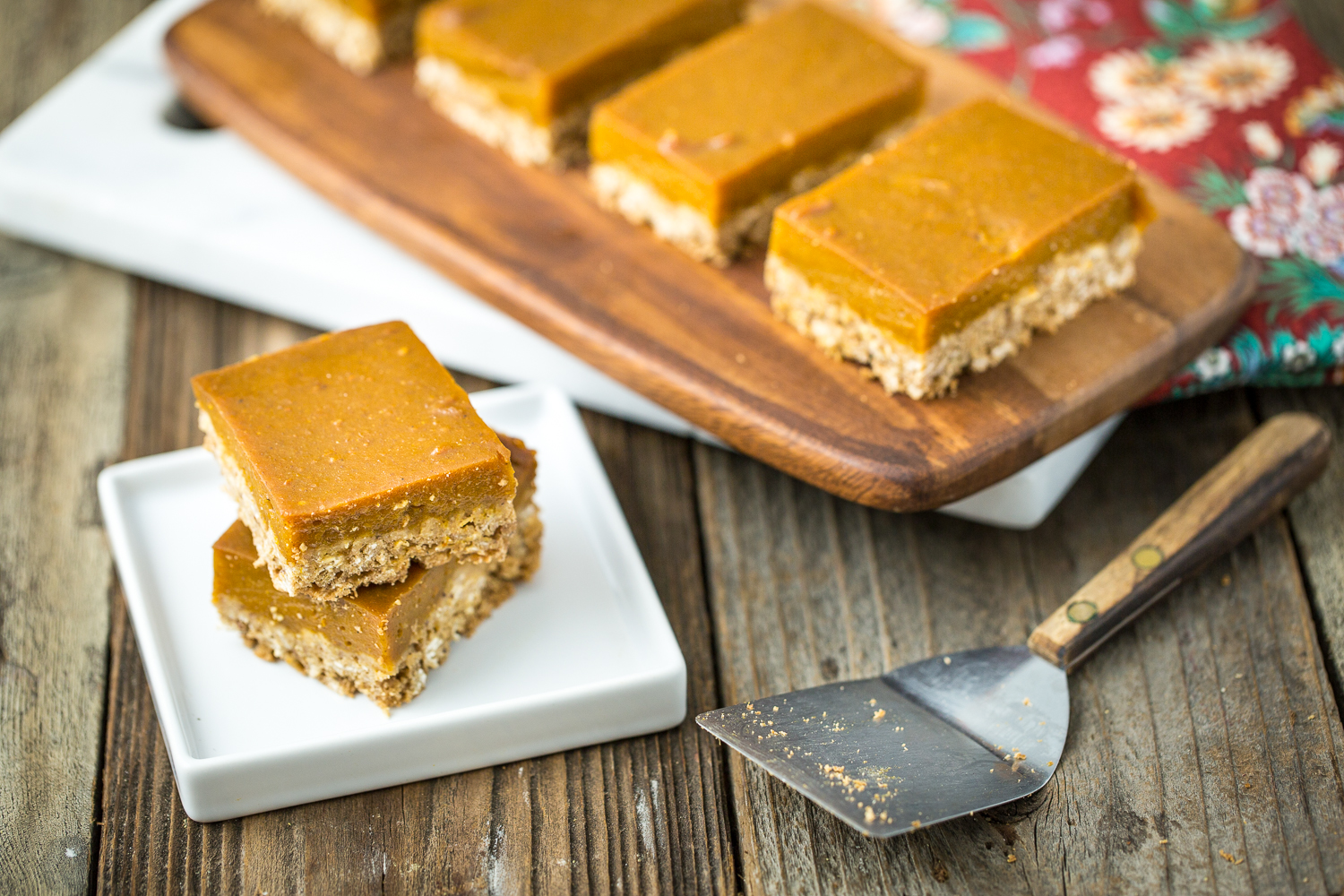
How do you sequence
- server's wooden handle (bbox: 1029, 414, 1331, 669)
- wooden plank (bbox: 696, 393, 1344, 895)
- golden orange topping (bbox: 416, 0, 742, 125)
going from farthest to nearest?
golden orange topping (bbox: 416, 0, 742, 125) < server's wooden handle (bbox: 1029, 414, 1331, 669) < wooden plank (bbox: 696, 393, 1344, 895)

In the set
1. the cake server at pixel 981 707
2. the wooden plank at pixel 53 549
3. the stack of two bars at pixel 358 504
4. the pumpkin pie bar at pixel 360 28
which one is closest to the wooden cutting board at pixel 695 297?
the pumpkin pie bar at pixel 360 28

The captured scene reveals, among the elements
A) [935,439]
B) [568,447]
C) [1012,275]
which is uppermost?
[1012,275]

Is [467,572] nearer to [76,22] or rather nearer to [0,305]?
[0,305]

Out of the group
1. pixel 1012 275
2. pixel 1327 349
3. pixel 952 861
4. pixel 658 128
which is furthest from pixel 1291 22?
pixel 952 861

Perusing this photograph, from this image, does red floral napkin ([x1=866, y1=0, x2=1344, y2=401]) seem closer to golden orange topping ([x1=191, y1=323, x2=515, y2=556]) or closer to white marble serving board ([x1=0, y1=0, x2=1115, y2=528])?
white marble serving board ([x1=0, y1=0, x2=1115, y2=528])

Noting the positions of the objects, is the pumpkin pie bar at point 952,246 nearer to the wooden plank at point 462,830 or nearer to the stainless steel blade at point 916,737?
the stainless steel blade at point 916,737

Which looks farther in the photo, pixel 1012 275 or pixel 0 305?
pixel 0 305

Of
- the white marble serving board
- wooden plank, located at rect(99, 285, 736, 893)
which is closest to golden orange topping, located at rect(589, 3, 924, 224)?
the white marble serving board

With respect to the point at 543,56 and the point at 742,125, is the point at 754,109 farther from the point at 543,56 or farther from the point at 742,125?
the point at 543,56
